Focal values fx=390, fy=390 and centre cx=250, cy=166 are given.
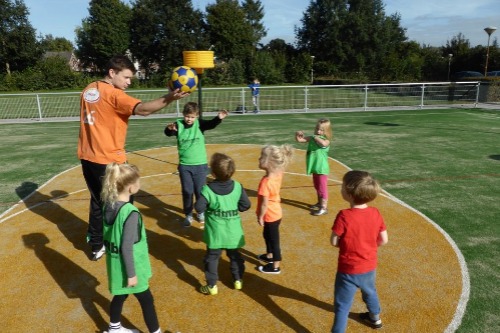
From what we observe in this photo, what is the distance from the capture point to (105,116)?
4793mm

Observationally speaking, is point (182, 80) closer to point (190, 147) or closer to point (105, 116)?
point (190, 147)

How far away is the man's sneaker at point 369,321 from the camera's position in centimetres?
387

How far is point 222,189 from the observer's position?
427cm

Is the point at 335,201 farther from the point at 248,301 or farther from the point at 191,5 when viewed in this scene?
the point at 191,5

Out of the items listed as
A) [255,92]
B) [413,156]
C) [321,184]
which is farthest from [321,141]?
[255,92]

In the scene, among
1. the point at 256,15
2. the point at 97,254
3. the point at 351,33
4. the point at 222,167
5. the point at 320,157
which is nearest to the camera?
the point at 222,167

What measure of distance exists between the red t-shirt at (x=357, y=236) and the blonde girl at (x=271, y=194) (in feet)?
4.20

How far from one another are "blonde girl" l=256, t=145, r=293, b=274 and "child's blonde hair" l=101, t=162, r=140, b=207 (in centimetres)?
157

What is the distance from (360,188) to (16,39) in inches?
2475

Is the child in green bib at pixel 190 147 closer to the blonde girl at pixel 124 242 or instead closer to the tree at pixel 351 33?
the blonde girl at pixel 124 242

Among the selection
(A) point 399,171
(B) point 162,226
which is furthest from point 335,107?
(B) point 162,226

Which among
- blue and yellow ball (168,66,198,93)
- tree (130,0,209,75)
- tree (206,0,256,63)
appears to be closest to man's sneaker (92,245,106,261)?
blue and yellow ball (168,66,198,93)

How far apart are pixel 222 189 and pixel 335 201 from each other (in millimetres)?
3896

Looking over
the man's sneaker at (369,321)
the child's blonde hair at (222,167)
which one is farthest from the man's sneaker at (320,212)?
the child's blonde hair at (222,167)
